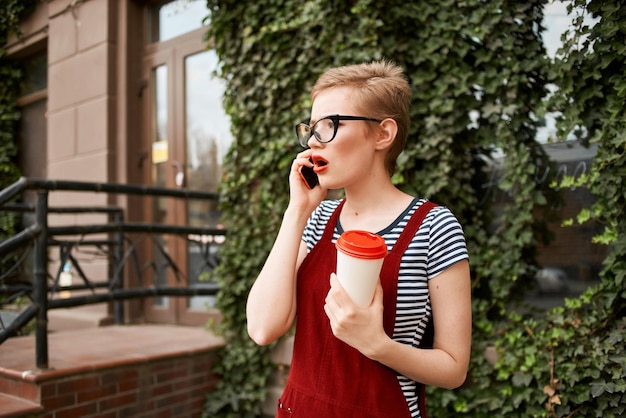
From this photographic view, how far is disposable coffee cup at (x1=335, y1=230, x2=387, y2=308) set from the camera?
1.11m

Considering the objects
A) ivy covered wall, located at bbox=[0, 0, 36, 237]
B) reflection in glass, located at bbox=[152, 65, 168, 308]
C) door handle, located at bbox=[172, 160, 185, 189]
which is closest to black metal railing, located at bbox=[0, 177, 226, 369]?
reflection in glass, located at bbox=[152, 65, 168, 308]

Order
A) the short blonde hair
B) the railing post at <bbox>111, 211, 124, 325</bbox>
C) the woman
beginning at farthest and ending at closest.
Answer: the railing post at <bbox>111, 211, 124, 325</bbox>
the short blonde hair
the woman

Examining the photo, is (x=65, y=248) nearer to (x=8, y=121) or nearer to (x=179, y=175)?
(x=179, y=175)

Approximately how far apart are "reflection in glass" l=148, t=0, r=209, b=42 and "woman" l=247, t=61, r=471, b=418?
3841mm

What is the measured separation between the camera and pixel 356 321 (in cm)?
113

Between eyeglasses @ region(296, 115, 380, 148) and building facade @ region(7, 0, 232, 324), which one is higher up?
building facade @ region(7, 0, 232, 324)

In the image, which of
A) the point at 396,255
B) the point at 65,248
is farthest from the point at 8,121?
the point at 396,255

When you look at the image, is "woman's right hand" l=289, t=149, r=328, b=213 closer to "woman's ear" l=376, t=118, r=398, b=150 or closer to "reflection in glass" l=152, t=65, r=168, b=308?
"woman's ear" l=376, t=118, r=398, b=150

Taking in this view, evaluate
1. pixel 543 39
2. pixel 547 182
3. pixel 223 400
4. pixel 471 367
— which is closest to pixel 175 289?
pixel 223 400

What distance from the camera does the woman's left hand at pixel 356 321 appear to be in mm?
1129

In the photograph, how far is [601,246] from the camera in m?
2.58

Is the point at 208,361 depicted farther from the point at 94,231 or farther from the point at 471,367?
the point at 471,367

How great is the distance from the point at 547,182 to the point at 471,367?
103 cm

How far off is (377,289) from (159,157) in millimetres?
4225
